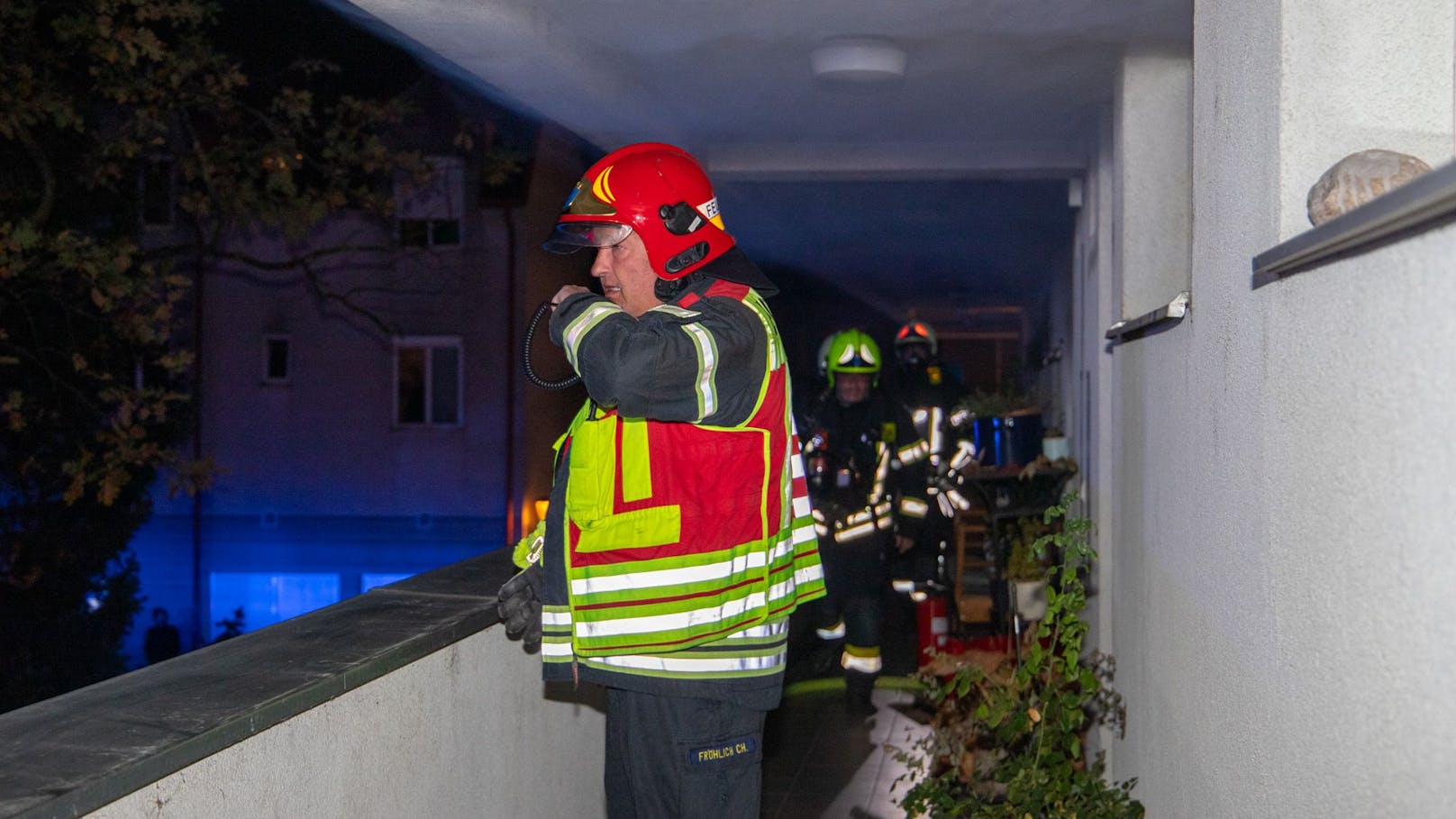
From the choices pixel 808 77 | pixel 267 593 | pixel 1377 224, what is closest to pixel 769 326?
pixel 1377 224

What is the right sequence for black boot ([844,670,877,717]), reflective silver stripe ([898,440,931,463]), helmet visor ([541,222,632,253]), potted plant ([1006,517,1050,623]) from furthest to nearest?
reflective silver stripe ([898,440,931,463]), black boot ([844,670,877,717]), potted plant ([1006,517,1050,623]), helmet visor ([541,222,632,253])

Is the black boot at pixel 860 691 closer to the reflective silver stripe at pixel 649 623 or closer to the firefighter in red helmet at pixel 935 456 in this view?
the firefighter in red helmet at pixel 935 456

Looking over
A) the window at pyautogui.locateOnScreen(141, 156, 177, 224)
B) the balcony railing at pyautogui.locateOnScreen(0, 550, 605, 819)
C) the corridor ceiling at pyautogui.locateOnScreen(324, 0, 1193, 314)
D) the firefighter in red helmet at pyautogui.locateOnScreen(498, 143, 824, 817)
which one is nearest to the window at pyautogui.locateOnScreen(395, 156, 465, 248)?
the window at pyautogui.locateOnScreen(141, 156, 177, 224)

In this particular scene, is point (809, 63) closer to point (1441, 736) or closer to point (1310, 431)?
point (1310, 431)

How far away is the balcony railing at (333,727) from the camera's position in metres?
1.91

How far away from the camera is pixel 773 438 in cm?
295

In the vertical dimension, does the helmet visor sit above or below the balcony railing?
above

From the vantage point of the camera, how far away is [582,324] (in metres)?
2.65

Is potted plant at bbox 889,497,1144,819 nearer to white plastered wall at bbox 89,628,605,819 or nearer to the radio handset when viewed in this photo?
white plastered wall at bbox 89,628,605,819

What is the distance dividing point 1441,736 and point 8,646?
11.2 m

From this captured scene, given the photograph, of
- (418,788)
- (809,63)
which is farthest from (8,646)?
(418,788)

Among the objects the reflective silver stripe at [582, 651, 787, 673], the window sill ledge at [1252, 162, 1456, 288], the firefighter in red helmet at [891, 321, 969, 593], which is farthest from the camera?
the firefighter in red helmet at [891, 321, 969, 593]

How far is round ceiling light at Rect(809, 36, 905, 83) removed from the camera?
17.2ft

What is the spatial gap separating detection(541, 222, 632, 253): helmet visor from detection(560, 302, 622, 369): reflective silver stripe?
0.33 meters
